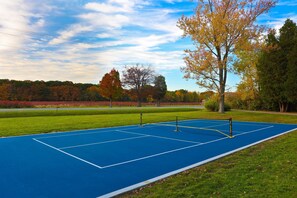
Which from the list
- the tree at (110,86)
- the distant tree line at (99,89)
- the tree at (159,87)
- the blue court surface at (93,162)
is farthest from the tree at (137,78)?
the blue court surface at (93,162)

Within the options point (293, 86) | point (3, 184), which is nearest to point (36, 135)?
point (3, 184)

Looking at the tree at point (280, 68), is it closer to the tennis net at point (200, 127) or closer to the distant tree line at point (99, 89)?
the tennis net at point (200, 127)

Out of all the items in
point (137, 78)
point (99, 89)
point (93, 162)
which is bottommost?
point (93, 162)

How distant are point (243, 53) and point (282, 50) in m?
5.39

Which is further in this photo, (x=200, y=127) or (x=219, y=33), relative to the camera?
(x=219, y=33)

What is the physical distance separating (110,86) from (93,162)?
39943 millimetres

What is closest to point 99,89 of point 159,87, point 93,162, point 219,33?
point 159,87

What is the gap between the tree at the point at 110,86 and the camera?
4550cm

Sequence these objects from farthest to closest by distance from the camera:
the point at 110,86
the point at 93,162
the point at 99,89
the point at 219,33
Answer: the point at 99,89
the point at 110,86
the point at 219,33
the point at 93,162

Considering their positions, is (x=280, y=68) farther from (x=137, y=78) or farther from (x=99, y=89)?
(x=137, y=78)

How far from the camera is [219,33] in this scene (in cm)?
2192

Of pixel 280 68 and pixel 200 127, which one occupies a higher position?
pixel 280 68

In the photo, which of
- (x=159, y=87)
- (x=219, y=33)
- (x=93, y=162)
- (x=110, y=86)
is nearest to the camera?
(x=93, y=162)

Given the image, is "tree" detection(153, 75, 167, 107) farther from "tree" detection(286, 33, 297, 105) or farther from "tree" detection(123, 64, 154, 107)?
"tree" detection(286, 33, 297, 105)
